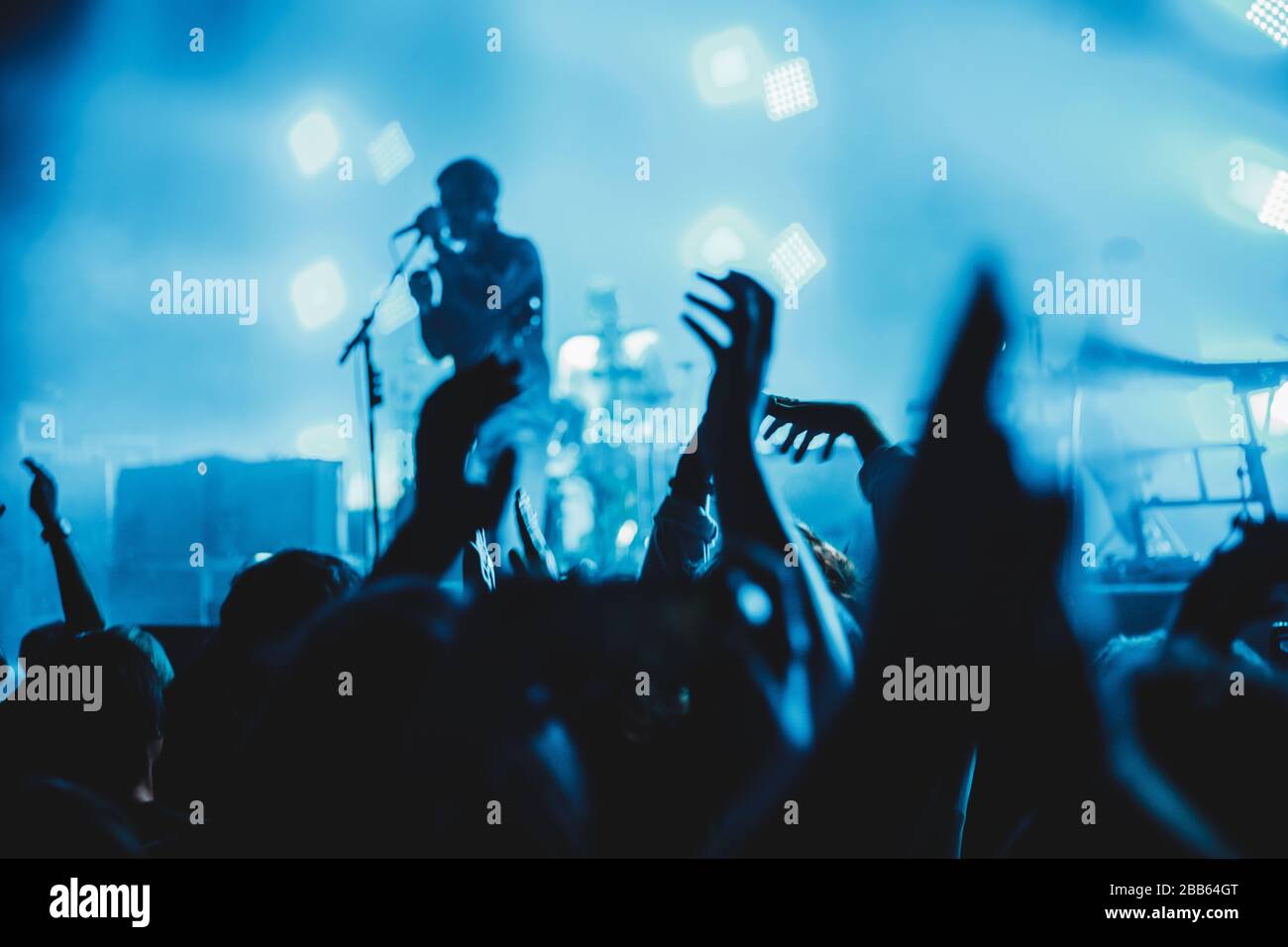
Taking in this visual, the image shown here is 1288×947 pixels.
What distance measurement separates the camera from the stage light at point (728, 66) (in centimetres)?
188

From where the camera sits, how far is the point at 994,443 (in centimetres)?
171

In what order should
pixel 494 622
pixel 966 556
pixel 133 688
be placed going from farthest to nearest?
pixel 494 622 < pixel 966 556 < pixel 133 688

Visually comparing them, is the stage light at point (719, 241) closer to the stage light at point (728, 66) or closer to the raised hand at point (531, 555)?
the stage light at point (728, 66)

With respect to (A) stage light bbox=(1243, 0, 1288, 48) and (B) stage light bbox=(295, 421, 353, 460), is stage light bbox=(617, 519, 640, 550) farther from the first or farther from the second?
(A) stage light bbox=(1243, 0, 1288, 48)

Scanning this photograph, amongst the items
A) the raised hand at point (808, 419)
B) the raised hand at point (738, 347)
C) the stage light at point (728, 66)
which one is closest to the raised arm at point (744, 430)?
the raised hand at point (738, 347)

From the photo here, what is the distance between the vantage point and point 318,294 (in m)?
1.89

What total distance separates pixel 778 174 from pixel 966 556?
0.93 m

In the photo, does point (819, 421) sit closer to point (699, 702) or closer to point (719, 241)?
point (719, 241)

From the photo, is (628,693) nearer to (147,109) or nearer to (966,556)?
(966,556)

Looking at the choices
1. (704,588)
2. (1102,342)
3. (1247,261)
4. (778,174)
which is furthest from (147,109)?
(1247,261)

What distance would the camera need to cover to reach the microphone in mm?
1907

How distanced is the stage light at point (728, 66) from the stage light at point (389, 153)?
681 millimetres

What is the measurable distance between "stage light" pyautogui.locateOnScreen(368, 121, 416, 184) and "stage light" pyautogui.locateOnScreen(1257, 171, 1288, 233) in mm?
1895

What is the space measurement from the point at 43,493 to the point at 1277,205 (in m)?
2.82
